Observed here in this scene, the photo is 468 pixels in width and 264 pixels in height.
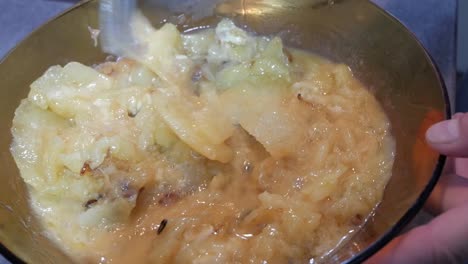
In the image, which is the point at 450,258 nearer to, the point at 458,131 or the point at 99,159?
the point at 458,131

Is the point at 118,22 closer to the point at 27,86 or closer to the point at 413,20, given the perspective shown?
the point at 27,86

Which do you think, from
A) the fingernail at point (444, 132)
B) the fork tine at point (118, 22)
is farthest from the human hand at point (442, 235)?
the fork tine at point (118, 22)

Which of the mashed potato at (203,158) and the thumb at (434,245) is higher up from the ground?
the mashed potato at (203,158)

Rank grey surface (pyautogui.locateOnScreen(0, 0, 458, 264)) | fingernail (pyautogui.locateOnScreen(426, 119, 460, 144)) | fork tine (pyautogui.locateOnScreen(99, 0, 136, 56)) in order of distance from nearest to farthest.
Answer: fingernail (pyautogui.locateOnScreen(426, 119, 460, 144)) → fork tine (pyautogui.locateOnScreen(99, 0, 136, 56)) → grey surface (pyautogui.locateOnScreen(0, 0, 458, 264))

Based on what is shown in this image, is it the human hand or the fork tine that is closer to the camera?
the human hand

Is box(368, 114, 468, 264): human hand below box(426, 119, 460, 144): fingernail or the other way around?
below

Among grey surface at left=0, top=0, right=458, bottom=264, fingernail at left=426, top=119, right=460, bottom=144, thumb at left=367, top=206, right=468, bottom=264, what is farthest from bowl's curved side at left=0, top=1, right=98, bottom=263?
fingernail at left=426, top=119, right=460, bottom=144

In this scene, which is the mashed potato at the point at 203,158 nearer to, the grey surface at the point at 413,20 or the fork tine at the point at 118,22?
the fork tine at the point at 118,22

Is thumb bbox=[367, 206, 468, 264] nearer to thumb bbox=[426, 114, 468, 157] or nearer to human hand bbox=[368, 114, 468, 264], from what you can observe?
human hand bbox=[368, 114, 468, 264]
